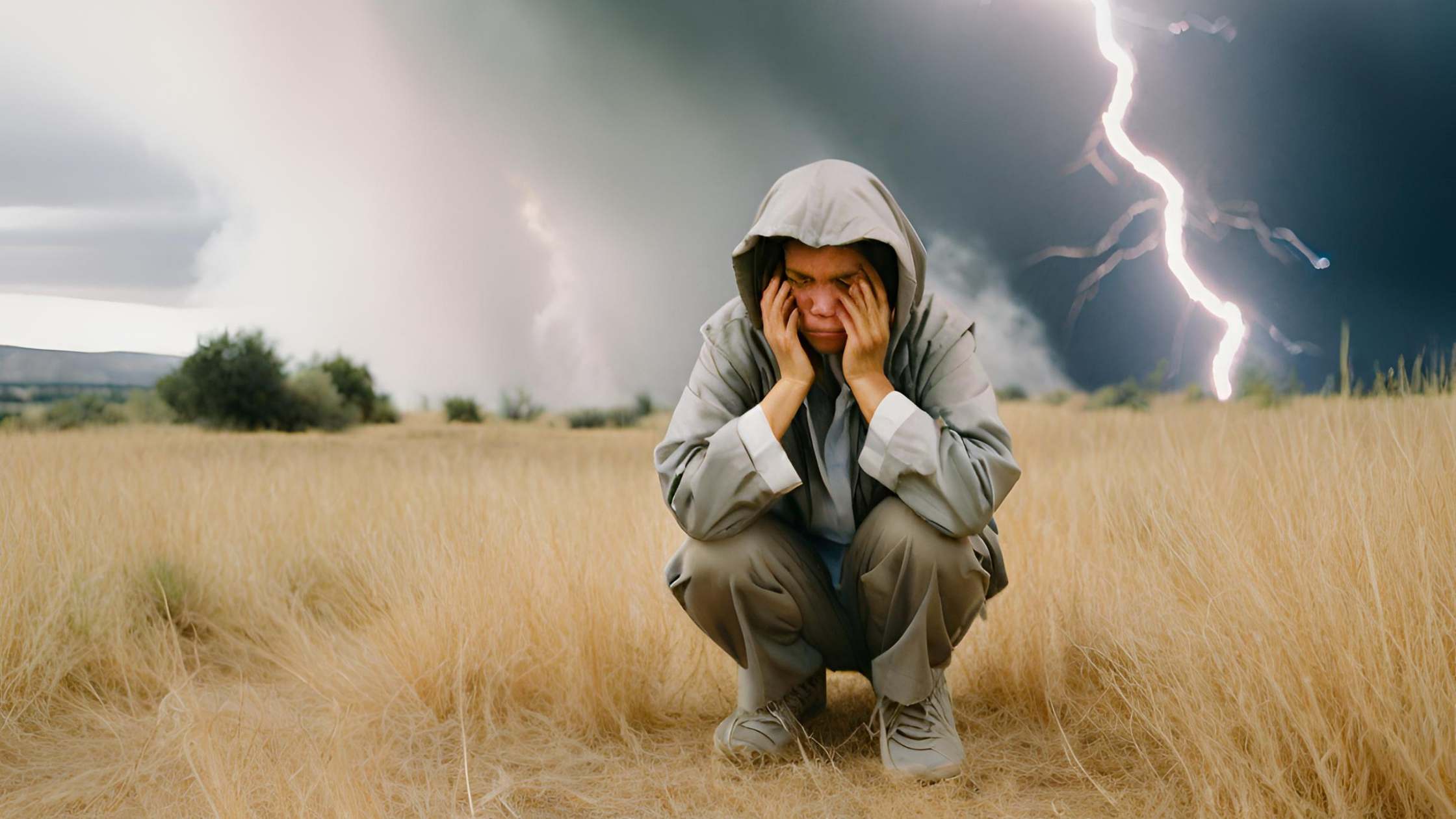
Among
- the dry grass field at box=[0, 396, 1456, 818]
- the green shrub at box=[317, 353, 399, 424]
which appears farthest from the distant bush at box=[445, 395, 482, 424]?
the dry grass field at box=[0, 396, 1456, 818]

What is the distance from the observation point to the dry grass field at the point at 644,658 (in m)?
2.54

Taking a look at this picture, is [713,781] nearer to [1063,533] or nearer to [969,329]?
[969,329]

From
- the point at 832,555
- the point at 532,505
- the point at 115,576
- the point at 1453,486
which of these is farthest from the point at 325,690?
the point at 1453,486

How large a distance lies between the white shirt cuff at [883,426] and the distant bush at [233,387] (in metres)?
13.5

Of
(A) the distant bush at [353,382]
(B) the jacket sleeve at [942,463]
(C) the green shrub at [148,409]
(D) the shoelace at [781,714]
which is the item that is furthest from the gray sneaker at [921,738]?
(A) the distant bush at [353,382]

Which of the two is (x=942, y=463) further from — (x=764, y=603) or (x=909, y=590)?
(x=764, y=603)

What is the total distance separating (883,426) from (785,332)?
1.25 ft

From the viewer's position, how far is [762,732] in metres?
3.06

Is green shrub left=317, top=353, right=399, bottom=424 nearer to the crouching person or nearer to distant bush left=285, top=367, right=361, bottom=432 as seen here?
distant bush left=285, top=367, right=361, bottom=432

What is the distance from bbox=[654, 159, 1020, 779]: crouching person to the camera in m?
2.71

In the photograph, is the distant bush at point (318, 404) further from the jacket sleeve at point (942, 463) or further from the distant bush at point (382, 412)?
the jacket sleeve at point (942, 463)

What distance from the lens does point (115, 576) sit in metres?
4.64

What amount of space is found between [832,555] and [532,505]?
6.51 ft

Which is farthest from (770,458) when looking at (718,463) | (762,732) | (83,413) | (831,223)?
(83,413)
